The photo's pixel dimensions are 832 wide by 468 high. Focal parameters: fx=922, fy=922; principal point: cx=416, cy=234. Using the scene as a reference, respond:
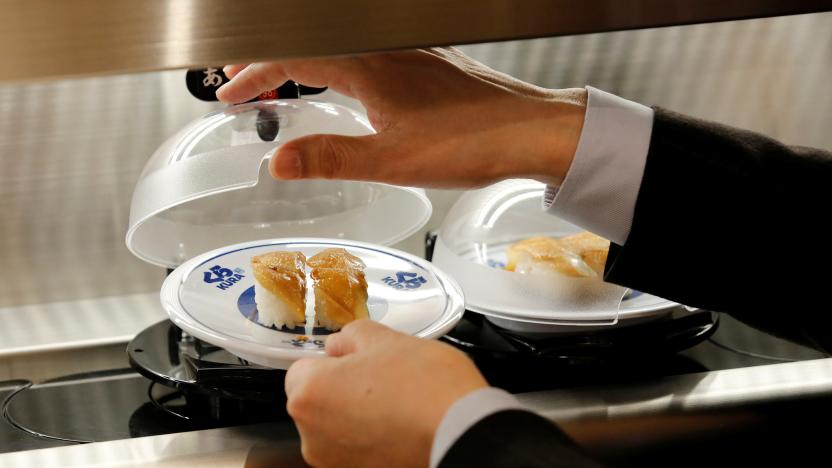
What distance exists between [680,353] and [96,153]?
34.3 inches

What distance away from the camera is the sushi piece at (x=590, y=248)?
4.20ft

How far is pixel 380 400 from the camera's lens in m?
0.73

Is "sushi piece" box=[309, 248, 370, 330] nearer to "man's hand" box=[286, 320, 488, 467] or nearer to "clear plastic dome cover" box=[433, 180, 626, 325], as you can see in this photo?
"clear plastic dome cover" box=[433, 180, 626, 325]

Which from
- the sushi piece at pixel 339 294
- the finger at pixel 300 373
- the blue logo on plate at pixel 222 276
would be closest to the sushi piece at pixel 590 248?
the sushi piece at pixel 339 294

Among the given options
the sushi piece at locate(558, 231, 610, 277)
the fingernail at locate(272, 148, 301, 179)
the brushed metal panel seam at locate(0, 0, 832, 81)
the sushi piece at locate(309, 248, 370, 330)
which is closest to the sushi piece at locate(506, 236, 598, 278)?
the sushi piece at locate(558, 231, 610, 277)

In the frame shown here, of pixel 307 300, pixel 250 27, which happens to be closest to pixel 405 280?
pixel 307 300

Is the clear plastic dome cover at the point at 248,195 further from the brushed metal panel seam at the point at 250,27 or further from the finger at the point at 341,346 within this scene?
the brushed metal panel seam at the point at 250,27

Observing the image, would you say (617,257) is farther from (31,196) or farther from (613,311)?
(31,196)

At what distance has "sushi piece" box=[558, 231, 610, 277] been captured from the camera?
4.20 feet

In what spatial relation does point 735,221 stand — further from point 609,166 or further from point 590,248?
point 590,248

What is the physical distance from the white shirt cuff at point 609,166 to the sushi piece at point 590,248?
1.01 ft

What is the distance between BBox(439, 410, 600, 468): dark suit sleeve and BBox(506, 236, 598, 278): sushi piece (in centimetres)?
54

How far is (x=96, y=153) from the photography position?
4.42ft

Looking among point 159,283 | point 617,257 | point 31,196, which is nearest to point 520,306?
point 617,257
